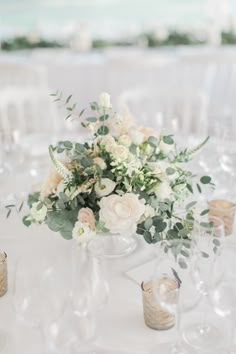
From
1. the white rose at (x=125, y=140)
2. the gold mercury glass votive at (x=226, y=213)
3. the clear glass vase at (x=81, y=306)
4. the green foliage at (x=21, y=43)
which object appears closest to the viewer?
the clear glass vase at (x=81, y=306)

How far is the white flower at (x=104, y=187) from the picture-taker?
106cm

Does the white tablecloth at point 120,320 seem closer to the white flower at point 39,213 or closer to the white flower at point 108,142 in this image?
the white flower at point 39,213

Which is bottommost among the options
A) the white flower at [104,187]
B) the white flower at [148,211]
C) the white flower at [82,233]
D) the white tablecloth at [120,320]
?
the white tablecloth at [120,320]

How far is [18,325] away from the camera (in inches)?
37.7

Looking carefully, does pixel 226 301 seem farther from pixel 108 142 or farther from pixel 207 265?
pixel 108 142

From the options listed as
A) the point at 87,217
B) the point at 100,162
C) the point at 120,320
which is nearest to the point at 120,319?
the point at 120,320

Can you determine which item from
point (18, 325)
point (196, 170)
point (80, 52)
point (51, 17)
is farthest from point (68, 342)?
point (51, 17)

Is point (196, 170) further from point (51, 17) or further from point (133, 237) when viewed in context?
point (51, 17)

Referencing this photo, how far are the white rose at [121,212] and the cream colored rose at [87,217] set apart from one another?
0.02 metres

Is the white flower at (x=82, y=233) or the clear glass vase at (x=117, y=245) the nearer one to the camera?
the white flower at (x=82, y=233)

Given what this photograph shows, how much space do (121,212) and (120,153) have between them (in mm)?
140

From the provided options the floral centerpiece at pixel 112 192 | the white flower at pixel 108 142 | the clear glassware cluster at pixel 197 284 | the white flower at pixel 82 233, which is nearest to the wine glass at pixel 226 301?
the clear glassware cluster at pixel 197 284

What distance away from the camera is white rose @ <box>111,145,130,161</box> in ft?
3.49

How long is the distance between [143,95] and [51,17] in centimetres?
412
